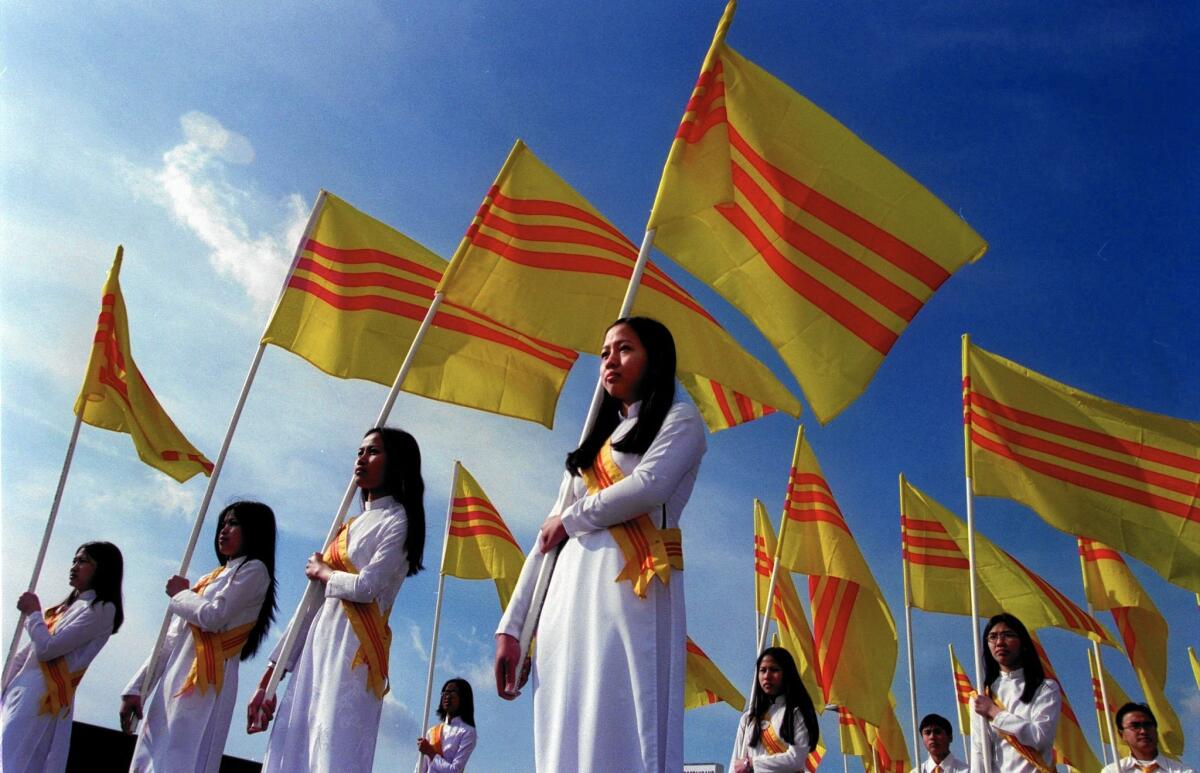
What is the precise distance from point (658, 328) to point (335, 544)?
2796mm

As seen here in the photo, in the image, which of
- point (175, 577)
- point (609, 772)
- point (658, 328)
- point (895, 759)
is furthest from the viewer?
point (895, 759)

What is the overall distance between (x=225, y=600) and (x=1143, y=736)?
10.8m

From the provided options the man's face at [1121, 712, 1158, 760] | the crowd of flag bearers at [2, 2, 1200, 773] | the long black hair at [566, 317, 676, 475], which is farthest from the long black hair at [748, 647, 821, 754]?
the man's face at [1121, 712, 1158, 760]

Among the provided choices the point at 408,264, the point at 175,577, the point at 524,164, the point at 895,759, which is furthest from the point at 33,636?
the point at 895,759

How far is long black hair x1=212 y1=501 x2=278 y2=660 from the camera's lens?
7043 millimetres

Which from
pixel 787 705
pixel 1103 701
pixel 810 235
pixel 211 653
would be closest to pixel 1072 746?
pixel 1103 701

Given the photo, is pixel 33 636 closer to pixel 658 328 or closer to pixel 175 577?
pixel 175 577

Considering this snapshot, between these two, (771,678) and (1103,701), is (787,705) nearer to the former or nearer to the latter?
(771,678)

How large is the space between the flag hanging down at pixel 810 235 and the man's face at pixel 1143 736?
7.88 m

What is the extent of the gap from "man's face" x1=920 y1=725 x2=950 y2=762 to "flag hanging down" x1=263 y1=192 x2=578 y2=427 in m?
7.37

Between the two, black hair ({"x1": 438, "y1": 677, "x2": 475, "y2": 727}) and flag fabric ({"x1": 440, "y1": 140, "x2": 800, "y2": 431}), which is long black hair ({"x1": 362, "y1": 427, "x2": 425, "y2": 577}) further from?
black hair ({"x1": 438, "y1": 677, "x2": 475, "y2": 727})

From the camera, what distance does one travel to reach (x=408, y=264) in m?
10.1

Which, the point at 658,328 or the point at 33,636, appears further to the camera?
the point at 33,636

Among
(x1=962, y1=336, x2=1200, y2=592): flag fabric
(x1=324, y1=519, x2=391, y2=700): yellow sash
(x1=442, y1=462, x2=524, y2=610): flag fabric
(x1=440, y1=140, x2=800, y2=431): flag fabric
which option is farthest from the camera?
(x1=442, y1=462, x2=524, y2=610): flag fabric
